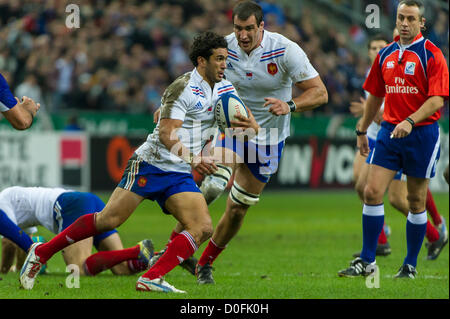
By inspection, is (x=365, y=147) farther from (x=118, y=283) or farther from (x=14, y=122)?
(x=14, y=122)

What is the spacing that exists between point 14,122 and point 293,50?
2.57 meters

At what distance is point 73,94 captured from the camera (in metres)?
19.8

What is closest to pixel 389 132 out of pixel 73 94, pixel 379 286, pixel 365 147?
pixel 365 147

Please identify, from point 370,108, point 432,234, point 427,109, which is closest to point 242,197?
point 370,108

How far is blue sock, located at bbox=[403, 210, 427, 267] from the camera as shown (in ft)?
25.0

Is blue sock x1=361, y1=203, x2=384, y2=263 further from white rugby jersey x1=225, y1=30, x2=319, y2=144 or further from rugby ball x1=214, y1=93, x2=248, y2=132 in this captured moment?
rugby ball x1=214, y1=93, x2=248, y2=132

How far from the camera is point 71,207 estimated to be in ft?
25.8

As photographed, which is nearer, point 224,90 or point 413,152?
point 224,90

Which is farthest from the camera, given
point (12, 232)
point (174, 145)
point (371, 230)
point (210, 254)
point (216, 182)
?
point (216, 182)

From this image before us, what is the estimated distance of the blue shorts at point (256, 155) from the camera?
773 centimetres

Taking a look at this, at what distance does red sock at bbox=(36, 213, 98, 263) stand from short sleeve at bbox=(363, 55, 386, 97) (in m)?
3.00

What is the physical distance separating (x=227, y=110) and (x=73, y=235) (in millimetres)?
1566

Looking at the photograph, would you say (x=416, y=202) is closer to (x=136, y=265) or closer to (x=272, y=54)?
(x=272, y=54)

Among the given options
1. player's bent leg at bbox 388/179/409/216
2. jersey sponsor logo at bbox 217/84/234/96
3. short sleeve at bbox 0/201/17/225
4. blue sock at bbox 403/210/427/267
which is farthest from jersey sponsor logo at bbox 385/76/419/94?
short sleeve at bbox 0/201/17/225
